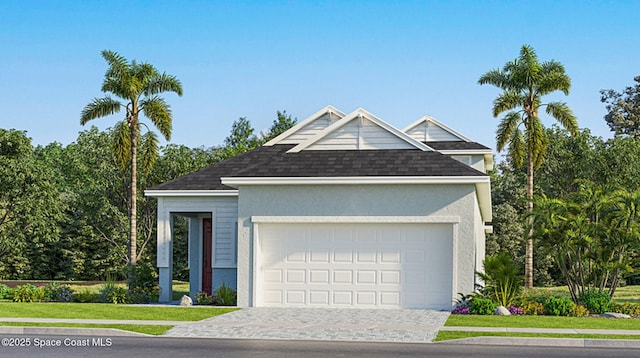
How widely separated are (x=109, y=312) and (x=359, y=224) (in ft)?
23.2

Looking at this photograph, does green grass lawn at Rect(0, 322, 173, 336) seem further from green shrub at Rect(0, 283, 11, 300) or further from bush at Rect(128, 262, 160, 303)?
green shrub at Rect(0, 283, 11, 300)

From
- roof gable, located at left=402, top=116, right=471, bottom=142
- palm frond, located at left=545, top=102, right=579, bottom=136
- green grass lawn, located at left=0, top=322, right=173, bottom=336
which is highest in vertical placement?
palm frond, located at left=545, top=102, right=579, bottom=136

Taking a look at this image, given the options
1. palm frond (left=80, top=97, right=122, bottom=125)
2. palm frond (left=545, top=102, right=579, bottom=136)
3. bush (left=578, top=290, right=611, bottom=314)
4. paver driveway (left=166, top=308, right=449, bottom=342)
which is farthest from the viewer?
palm frond (left=545, top=102, right=579, bottom=136)

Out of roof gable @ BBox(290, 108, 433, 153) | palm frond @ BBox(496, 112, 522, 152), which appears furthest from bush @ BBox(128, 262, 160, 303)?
palm frond @ BBox(496, 112, 522, 152)

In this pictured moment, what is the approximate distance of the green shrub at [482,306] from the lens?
76.7 feet

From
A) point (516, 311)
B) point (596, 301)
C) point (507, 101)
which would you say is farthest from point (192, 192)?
point (507, 101)

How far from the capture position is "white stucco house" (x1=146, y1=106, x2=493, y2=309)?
81.4ft

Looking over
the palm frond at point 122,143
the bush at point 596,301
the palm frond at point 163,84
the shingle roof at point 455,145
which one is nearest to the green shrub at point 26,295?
the palm frond at point 122,143

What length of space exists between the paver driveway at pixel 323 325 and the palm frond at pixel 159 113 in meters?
12.3

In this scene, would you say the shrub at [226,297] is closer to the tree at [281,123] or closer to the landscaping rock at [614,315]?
the landscaping rock at [614,315]

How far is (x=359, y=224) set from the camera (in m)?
25.4

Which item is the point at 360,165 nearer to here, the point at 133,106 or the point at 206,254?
the point at 206,254

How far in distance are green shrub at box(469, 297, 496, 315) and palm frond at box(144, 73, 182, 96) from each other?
16.1 meters

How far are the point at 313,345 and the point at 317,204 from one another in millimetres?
8948
